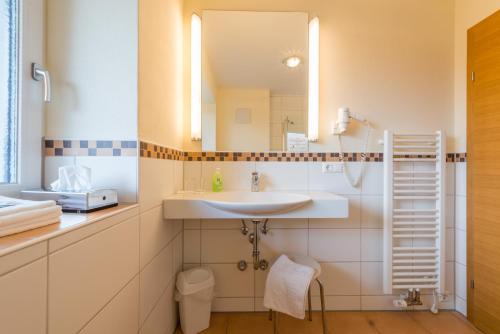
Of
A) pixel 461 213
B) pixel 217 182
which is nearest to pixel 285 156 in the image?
pixel 217 182

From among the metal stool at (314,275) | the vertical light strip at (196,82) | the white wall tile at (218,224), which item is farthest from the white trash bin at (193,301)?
the vertical light strip at (196,82)

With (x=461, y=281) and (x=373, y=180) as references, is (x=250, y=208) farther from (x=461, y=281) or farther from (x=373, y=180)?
(x=461, y=281)

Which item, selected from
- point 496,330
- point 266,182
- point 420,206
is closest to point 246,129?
point 266,182

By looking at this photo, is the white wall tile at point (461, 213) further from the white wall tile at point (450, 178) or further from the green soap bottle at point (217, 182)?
the green soap bottle at point (217, 182)

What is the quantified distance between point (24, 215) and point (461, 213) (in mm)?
2455

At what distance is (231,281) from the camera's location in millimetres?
1815

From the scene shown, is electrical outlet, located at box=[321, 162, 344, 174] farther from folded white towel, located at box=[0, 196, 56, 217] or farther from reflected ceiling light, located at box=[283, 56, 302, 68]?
folded white towel, located at box=[0, 196, 56, 217]

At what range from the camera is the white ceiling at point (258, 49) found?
1827 millimetres

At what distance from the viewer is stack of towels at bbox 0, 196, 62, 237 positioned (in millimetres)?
568

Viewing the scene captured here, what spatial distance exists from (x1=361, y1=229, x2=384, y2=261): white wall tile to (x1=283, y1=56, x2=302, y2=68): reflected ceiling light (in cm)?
135

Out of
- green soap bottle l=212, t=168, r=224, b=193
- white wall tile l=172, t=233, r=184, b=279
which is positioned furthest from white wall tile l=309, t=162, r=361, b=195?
white wall tile l=172, t=233, r=184, b=279

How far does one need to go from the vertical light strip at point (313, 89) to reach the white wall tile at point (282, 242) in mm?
721

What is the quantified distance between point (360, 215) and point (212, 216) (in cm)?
115

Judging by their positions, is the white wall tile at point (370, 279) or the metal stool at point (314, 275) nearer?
the metal stool at point (314, 275)
